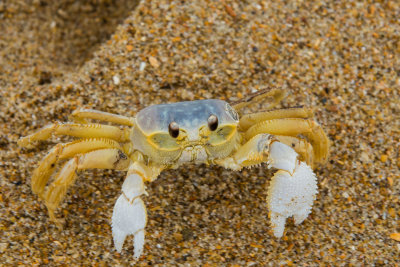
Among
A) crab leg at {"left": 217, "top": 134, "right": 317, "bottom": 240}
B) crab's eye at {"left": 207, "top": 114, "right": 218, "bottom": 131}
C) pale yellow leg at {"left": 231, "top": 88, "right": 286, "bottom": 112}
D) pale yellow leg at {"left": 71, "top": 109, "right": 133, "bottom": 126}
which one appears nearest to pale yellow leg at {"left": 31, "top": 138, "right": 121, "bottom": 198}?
pale yellow leg at {"left": 71, "top": 109, "right": 133, "bottom": 126}

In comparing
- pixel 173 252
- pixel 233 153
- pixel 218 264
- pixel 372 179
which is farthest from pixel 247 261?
pixel 372 179

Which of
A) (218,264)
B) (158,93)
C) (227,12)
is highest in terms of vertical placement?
(227,12)

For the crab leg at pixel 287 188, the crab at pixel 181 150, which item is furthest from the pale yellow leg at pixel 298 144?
the crab leg at pixel 287 188

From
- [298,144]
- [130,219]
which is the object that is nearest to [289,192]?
[298,144]

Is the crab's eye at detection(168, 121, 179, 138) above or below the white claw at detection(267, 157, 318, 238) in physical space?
above

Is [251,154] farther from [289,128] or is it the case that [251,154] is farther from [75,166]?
[75,166]

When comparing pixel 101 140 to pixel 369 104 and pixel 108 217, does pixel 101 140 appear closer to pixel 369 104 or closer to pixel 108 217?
pixel 108 217

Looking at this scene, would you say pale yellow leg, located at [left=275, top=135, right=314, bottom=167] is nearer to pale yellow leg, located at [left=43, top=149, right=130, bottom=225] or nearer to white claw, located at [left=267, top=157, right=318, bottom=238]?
white claw, located at [left=267, top=157, right=318, bottom=238]
